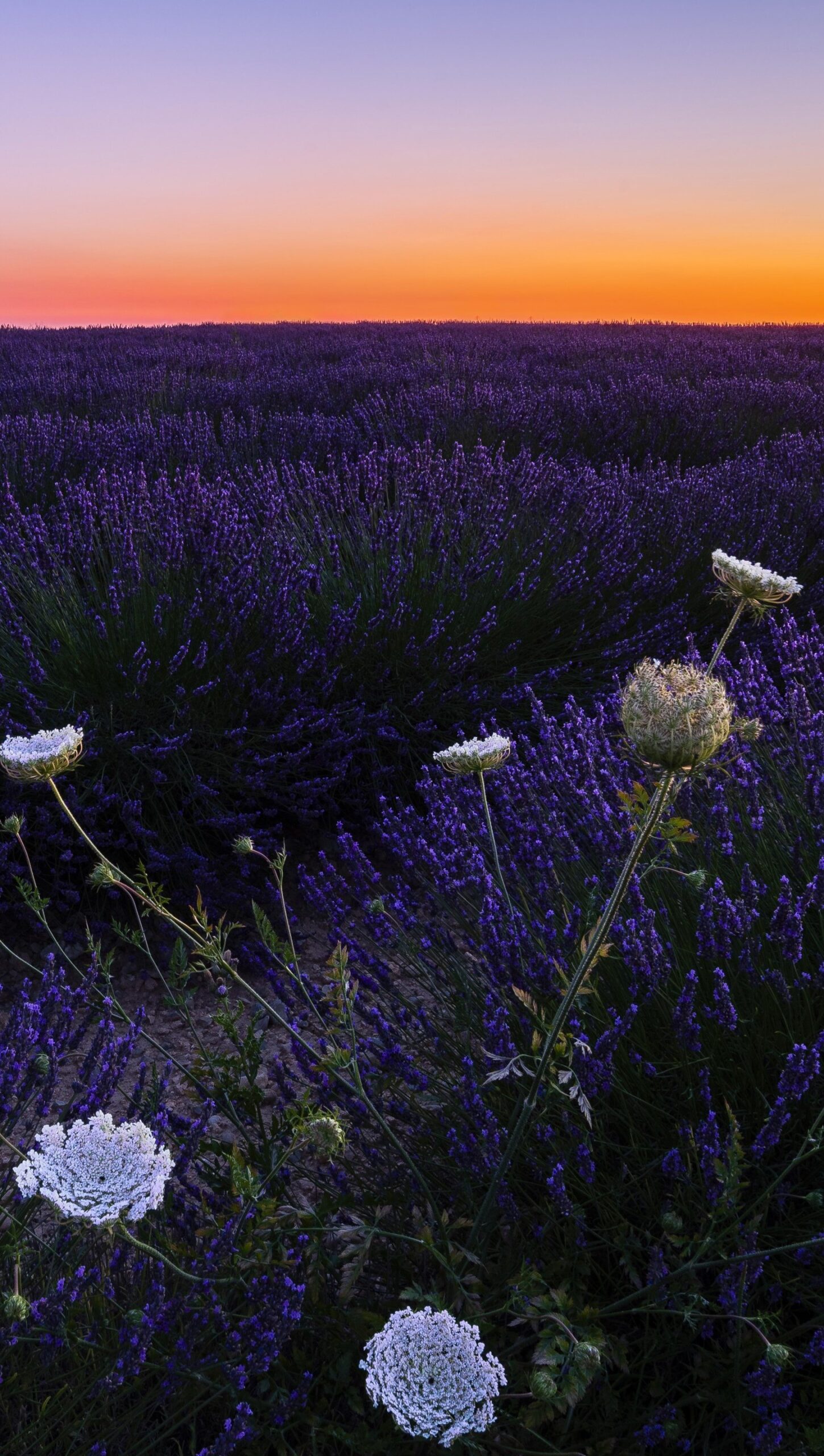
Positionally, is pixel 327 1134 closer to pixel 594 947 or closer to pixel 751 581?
pixel 594 947

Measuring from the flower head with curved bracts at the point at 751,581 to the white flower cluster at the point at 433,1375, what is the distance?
1.08 m

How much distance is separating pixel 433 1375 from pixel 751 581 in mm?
1152

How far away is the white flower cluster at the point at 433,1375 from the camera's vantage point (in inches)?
40.3

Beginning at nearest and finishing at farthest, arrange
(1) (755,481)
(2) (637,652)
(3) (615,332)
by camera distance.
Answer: (2) (637,652)
(1) (755,481)
(3) (615,332)

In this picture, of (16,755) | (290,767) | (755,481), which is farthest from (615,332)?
(16,755)

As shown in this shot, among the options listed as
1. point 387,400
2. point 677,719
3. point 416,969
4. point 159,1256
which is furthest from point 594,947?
point 387,400

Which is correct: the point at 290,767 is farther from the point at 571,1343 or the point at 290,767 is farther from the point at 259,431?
the point at 259,431

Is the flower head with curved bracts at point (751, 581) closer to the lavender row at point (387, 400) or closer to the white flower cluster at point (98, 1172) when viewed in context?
the white flower cluster at point (98, 1172)

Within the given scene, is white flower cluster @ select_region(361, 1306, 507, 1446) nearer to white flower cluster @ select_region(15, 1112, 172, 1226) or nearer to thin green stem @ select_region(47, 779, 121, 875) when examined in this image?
white flower cluster @ select_region(15, 1112, 172, 1226)

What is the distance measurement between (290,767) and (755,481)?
3.30 m

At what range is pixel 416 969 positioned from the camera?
208cm

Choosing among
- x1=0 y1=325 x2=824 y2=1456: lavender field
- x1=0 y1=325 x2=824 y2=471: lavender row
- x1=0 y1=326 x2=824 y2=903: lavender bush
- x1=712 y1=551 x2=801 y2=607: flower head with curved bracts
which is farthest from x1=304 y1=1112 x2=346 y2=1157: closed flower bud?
x1=0 y1=325 x2=824 y2=471: lavender row

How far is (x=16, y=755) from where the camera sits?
4.77 ft

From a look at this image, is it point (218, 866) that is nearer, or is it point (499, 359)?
point (218, 866)
